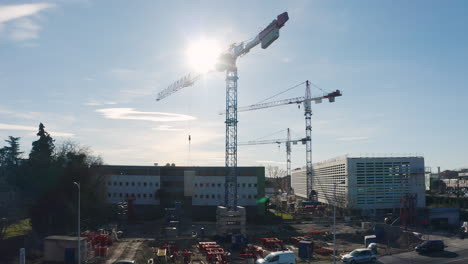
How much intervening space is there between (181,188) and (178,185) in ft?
2.38

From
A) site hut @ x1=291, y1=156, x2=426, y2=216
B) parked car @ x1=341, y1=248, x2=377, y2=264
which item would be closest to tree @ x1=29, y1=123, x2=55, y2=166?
parked car @ x1=341, y1=248, x2=377, y2=264

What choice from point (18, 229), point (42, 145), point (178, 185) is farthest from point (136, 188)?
point (18, 229)

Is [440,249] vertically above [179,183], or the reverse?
[179,183]

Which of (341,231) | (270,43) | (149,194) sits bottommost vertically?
(341,231)

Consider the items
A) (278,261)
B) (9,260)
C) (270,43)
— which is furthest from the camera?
(270,43)

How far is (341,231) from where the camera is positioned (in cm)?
4872

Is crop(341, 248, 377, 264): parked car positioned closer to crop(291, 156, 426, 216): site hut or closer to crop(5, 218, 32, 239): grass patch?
crop(5, 218, 32, 239): grass patch

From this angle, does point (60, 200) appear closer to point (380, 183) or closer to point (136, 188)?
point (136, 188)

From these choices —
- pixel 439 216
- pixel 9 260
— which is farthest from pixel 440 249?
pixel 9 260

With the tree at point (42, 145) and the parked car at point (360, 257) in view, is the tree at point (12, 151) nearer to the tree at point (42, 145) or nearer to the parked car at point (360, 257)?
the tree at point (42, 145)

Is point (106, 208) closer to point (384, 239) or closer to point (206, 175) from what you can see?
point (206, 175)

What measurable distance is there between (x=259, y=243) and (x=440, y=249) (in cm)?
1686

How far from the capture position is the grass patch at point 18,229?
136ft

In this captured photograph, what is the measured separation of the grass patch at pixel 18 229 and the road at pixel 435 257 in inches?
1500
